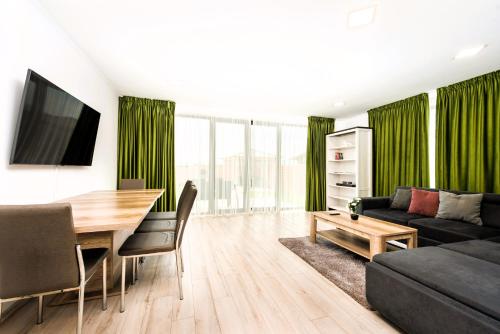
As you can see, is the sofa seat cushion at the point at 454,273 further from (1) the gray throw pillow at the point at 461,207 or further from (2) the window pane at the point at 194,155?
(2) the window pane at the point at 194,155

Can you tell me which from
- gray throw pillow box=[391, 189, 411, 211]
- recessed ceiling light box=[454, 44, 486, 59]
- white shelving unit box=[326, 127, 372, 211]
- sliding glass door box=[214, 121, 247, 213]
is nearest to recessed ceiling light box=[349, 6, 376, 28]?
recessed ceiling light box=[454, 44, 486, 59]

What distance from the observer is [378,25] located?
6.22 ft

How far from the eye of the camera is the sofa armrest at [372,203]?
3.57 metres

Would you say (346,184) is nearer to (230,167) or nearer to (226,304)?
(230,167)

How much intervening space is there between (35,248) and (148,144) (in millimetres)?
3261

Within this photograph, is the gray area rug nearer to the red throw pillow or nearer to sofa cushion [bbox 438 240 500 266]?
sofa cushion [bbox 438 240 500 266]

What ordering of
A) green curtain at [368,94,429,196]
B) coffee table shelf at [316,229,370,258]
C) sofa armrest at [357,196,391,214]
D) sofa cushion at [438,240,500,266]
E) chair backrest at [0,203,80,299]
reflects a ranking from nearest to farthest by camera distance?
chair backrest at [0,203,80,299], sofa cushion at [438,240,500,266], coffee table shelf at [316,229,370,258], sofa armrest at [357,196,391,214], green curtain at [368,94,429,196]

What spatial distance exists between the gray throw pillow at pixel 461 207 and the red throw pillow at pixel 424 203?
114 millimetres

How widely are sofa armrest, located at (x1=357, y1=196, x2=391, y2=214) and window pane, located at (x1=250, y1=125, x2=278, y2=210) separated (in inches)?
82.3

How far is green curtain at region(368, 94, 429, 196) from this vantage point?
368 centimetres

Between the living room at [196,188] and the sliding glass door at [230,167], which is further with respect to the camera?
the sliding glass door at [230,167]

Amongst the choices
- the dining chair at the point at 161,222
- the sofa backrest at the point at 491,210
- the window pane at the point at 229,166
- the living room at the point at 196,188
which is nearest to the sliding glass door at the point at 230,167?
the window pane at the point at 229,166

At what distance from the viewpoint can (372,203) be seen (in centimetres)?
361

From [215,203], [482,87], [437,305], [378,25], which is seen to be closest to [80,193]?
[215,203]
